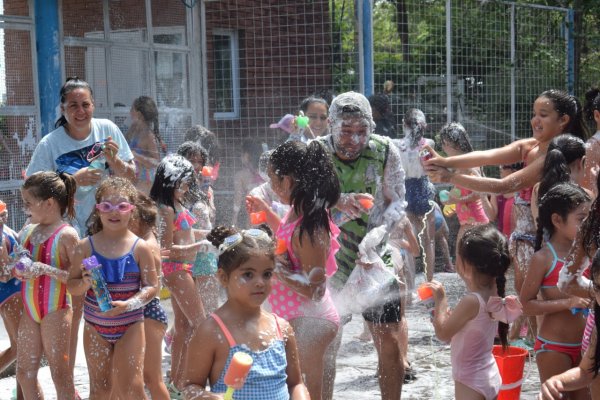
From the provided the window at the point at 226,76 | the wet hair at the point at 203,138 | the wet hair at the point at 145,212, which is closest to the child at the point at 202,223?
the wet hair at the point at 145,212

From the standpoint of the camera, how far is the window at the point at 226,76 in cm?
1137

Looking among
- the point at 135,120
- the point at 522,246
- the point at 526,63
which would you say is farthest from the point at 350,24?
the point at 522,246

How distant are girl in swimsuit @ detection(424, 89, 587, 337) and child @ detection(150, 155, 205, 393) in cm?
164

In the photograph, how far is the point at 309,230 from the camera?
432cm

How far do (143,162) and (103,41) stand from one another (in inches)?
90.4

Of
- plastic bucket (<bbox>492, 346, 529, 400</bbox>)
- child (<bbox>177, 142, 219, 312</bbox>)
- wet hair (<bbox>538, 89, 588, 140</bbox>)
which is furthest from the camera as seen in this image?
child (<bbox>177, 142, 219, 312</bbox>)

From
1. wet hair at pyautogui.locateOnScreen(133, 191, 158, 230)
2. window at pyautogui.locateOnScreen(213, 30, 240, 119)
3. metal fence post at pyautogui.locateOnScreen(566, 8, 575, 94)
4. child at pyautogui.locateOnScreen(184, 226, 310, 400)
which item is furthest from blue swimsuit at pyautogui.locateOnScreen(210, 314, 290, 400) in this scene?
metal fence post at pyautogui.locateOnScreen(566, 8, 575, 94)

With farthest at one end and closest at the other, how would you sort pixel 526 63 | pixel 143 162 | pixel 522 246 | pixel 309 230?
1. pixel 526 63
2. pixel 143 162
3. pixel 522 246
4. pixel 309 230

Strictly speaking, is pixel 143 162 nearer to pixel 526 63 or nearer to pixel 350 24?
pixel 350 24

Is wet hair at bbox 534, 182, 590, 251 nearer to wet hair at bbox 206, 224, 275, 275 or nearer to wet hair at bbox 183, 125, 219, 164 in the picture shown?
wet hair at bbox 206, 224, 275, 275

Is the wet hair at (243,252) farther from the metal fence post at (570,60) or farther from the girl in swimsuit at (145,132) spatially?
the metal fence post at (570,60)

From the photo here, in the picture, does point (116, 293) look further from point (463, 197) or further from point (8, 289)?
point (463, 197)

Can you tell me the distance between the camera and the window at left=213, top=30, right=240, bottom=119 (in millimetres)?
11367

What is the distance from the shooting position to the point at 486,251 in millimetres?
4281
